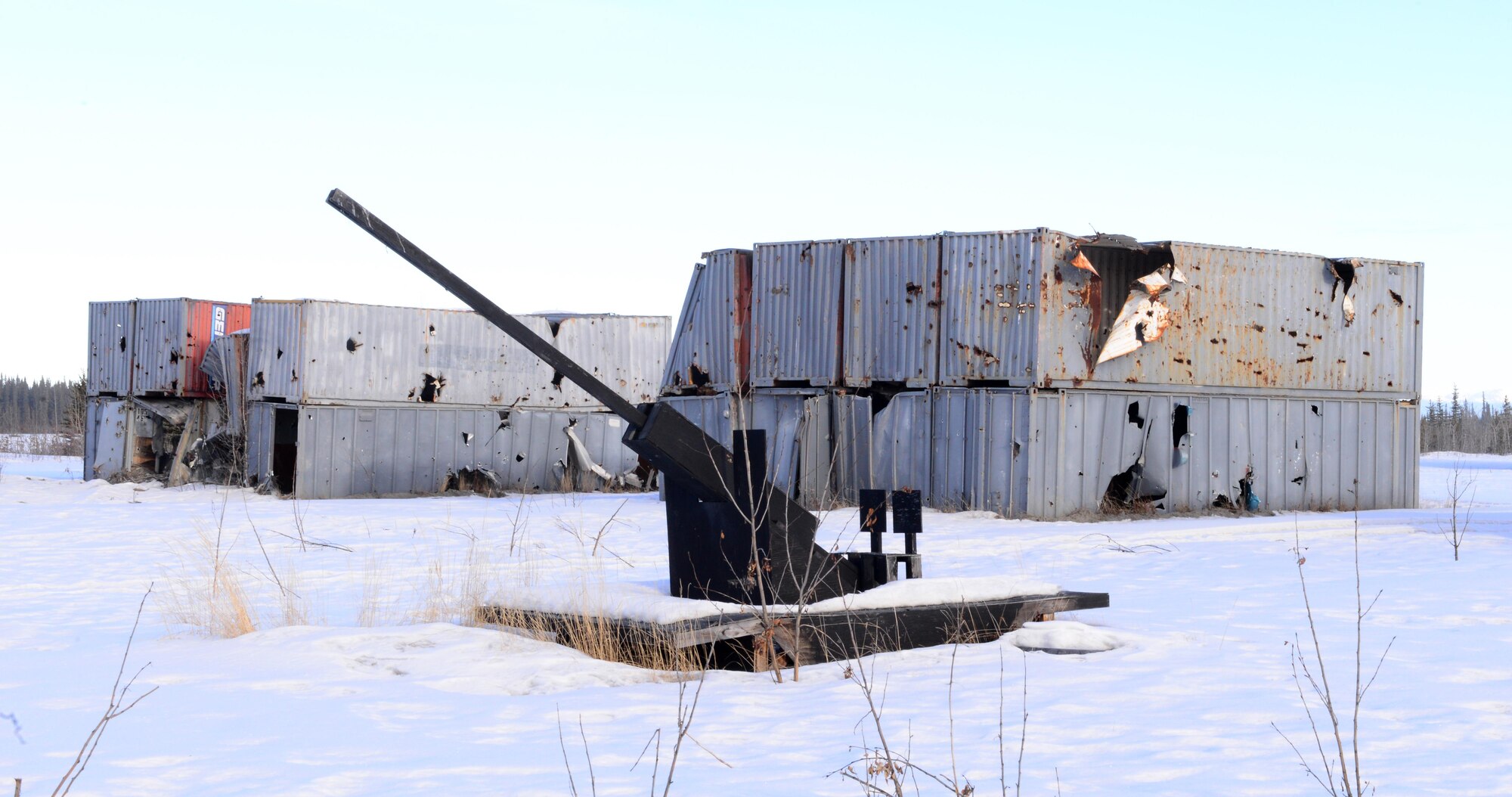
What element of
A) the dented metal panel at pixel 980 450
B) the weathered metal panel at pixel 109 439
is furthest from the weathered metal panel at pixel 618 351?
the weathered metal panel at pixel 109 439

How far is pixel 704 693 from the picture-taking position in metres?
6.01

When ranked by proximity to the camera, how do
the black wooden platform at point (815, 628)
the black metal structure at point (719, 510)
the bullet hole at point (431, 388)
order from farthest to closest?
the bullet hole at point (431, 388) < the black metal structure at point (719, 510) < the black wooden platform at point (815, 628)

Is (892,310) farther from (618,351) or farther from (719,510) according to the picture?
(719,510)

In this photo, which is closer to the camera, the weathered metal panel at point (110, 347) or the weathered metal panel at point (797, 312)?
the weathered metal panel at point (797, 312)

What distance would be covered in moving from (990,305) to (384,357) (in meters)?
10.9

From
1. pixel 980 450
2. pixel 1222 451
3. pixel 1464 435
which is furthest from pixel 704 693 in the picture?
pixel 1464 435

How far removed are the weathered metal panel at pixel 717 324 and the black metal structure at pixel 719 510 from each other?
1040 cm

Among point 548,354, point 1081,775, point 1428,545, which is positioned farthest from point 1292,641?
point 1428,545

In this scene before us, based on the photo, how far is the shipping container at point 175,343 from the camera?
23.8 m

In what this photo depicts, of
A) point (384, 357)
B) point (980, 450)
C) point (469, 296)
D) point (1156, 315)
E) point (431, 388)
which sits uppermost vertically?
point (1156, 315)

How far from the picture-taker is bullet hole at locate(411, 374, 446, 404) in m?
22.1

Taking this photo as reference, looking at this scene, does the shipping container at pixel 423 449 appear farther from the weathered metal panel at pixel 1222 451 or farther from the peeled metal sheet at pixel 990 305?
the weathered metal panel at pixel 1222 451

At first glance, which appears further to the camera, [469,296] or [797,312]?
[797,312]

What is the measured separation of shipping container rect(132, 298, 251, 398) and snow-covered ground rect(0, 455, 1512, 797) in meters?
14.0
